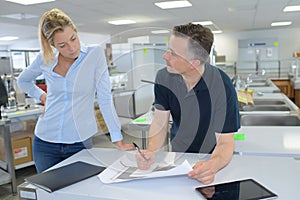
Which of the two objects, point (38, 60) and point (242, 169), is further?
point (38, 60)

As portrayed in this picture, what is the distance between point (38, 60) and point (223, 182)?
106 centimetres

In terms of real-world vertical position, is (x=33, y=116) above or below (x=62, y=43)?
below

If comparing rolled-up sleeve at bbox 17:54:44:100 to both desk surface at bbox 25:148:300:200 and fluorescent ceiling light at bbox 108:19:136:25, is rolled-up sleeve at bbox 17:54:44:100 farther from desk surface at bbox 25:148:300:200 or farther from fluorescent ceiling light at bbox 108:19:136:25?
fluorescent ceiling light at bbox 108:19:136:25

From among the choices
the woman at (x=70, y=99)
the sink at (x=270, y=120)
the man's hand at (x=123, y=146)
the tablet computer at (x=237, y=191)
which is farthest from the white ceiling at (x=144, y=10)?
the tablet computer at (x=237, y=191)

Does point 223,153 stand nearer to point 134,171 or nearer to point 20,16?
point 134,171

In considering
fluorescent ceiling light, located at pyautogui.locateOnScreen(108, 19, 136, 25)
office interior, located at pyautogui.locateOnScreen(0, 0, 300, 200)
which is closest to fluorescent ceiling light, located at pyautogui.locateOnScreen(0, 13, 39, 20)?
office interior, located at pyautogui.locateOnScreen(0, 0, 300, 200)

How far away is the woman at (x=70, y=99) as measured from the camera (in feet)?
4.48

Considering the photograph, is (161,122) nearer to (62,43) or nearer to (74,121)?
(74,121)

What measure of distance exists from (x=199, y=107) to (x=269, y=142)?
2.03 ft

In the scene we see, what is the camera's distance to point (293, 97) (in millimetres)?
6980

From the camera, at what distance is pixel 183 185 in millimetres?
970

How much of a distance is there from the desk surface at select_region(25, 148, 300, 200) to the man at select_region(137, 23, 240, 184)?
71 mm

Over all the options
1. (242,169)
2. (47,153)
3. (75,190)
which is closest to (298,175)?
(242,169)

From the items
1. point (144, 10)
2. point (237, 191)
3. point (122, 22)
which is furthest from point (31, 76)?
point (122, 22)
